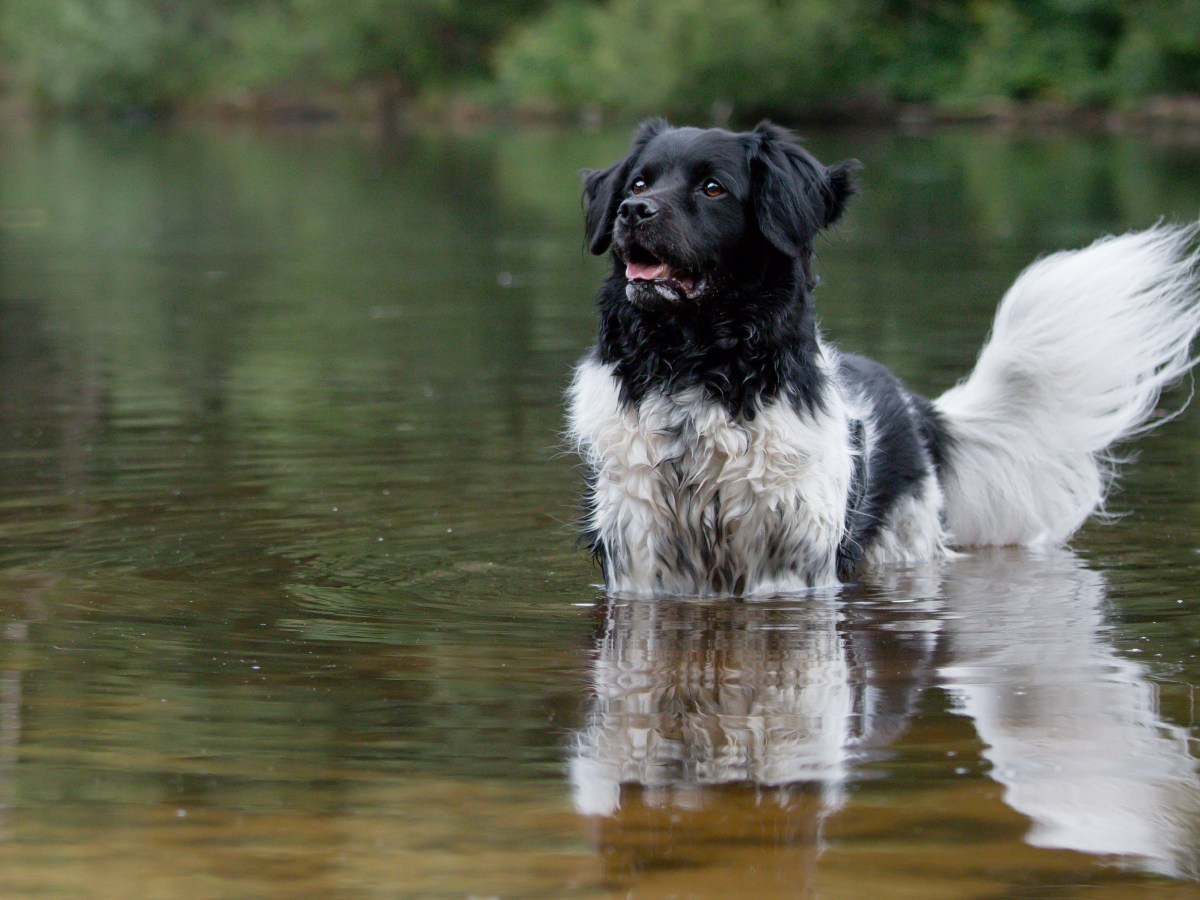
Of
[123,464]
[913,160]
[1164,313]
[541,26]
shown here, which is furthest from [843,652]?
[541,26]

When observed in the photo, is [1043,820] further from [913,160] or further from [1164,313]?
[913,160]

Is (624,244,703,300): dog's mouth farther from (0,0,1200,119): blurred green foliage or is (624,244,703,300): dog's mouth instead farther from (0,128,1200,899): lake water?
(0,0,1200,119): blurred green foliage

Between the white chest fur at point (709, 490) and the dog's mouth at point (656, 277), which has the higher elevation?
the dog's mouth at point (656, 277)

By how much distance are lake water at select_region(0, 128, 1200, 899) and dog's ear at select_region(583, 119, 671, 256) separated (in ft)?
4.24

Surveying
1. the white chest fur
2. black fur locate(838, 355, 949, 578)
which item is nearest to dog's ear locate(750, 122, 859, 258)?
the white chest fur

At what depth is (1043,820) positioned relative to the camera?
4246 mm

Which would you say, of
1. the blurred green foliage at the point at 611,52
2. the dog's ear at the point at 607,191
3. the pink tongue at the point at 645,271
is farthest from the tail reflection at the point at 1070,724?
the blurred green foliage at the point at 611,52

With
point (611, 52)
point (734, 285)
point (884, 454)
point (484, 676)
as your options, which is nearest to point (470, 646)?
point (484, 676)

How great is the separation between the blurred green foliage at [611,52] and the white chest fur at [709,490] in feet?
148

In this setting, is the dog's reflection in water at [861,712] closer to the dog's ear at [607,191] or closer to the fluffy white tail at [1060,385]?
the fluffy white tail at [1060,385]

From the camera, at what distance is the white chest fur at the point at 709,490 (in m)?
6.46

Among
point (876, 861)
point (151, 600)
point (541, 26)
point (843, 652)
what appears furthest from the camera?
point (541, 26)

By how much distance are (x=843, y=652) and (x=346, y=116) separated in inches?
2732

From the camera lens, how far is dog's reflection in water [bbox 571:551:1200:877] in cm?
430
